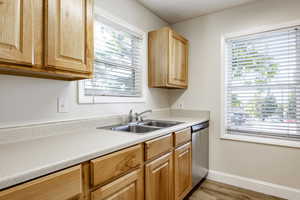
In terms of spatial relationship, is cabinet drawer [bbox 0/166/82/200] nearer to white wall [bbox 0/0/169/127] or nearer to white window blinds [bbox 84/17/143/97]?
white wall [bbox 0/0/169/127]

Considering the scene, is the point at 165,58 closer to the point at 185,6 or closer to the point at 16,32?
the point at 185,6

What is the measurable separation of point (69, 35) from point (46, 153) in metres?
0.77

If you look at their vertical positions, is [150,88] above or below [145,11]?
below

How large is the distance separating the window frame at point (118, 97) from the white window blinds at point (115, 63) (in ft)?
0.14

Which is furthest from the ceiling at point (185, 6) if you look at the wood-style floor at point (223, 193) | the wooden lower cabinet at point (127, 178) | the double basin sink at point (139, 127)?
the wood-style floor at point (223, 193)

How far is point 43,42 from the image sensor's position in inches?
41.3

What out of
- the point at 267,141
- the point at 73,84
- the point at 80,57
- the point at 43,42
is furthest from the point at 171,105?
the point at 43,42

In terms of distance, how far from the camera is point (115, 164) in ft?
3.61

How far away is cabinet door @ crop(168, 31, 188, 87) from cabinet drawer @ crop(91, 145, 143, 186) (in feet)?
4.35

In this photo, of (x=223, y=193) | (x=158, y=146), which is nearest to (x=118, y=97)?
(x=158, y=146)

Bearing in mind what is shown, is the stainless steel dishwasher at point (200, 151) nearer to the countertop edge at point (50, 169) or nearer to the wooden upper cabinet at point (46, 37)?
the countertop edge at point (50, 169)

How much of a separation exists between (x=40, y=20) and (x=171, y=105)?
7.66 ft

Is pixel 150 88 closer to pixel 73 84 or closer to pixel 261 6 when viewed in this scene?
pixel 73 84

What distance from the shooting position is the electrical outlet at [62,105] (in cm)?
145
